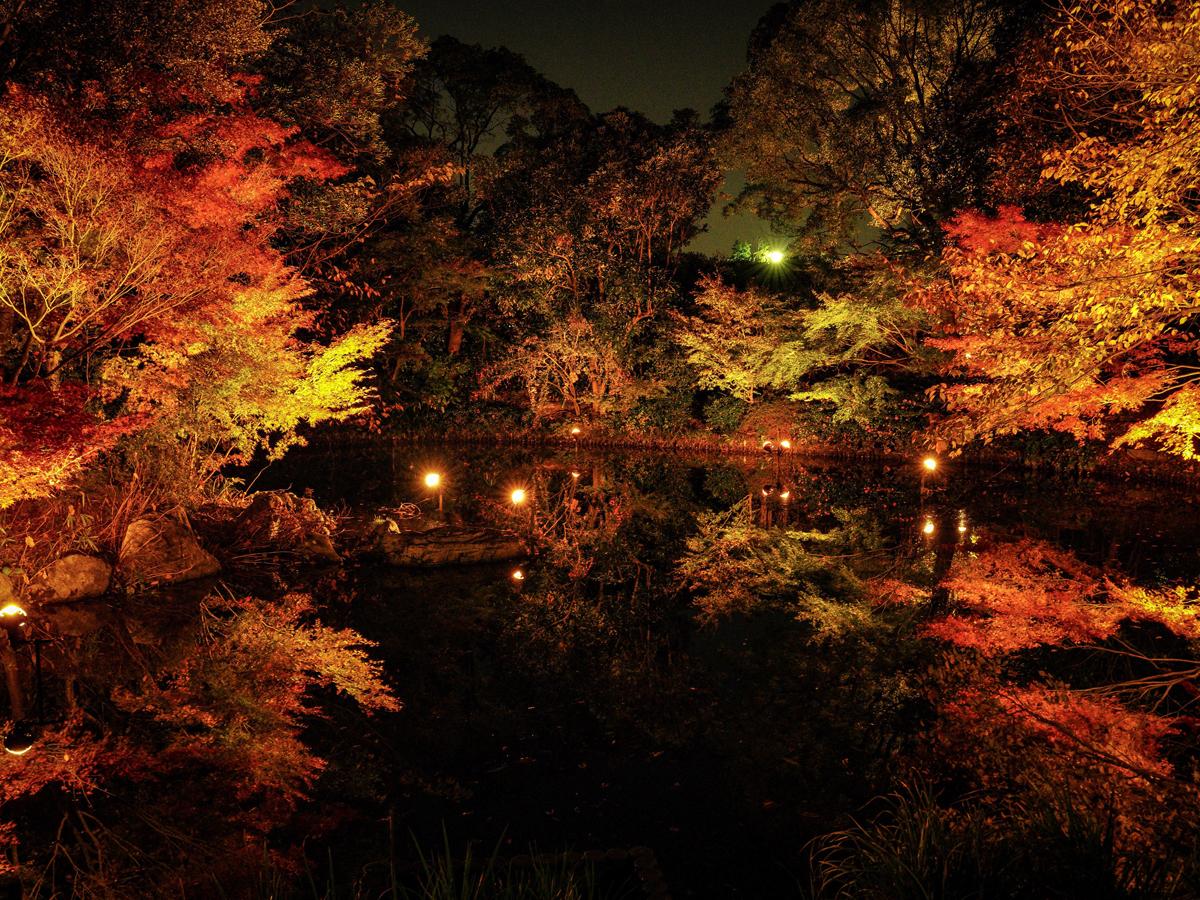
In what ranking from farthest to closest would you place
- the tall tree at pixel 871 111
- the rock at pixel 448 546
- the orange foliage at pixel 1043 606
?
the tall tree at pixel 871 111, the rock at pixel 448 546, the orange foliage at pixel 1043 606

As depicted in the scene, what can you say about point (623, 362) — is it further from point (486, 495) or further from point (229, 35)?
point (229, 35)

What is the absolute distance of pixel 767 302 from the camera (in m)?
21.2

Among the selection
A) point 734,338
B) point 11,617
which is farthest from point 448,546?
point 734,338

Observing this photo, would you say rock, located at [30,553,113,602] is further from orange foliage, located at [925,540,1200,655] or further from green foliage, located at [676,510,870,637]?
orange foliage, located at [925,540,1200,655]

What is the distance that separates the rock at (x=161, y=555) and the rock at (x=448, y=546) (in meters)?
2.32

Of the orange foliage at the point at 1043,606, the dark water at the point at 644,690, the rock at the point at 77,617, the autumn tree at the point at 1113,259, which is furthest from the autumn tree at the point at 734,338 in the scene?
the rock at the point at 77,617

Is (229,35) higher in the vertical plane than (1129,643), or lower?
higher

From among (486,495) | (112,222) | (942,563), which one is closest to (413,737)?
(112,222)

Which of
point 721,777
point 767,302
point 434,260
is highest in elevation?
point 434,260

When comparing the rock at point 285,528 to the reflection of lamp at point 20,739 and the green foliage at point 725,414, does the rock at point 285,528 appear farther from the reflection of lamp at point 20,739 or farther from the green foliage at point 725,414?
the green foliage at point 725,414

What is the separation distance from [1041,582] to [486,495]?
995 centimetres

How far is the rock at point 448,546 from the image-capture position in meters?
10.2

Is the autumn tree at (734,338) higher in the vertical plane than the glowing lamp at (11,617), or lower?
higher

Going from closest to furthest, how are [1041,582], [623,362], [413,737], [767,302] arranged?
[413,737]
[1041,582]
[767,302]
[623,362]
